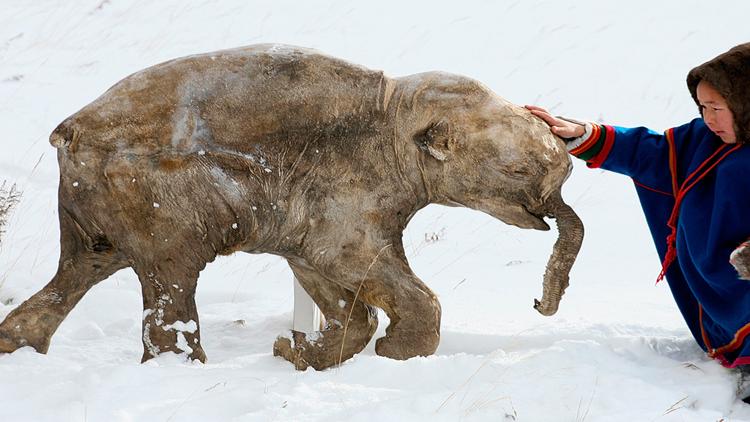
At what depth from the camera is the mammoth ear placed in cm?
384

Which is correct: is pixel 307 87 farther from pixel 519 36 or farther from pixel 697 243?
pixel 519 36

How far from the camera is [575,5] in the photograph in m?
10.6

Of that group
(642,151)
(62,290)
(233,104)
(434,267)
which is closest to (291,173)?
(233,104)

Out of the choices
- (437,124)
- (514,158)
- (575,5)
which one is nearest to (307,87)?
(437,124)

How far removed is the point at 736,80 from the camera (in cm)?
370

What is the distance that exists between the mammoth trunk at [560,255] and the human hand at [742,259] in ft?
2.08

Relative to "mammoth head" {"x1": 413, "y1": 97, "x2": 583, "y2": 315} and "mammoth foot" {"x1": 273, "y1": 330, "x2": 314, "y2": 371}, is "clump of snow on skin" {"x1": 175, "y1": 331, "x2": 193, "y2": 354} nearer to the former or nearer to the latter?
"mammoth foot" {"x1": 273, "y1": 330, "x2": 314, "y2": 371}

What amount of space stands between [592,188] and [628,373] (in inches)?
178

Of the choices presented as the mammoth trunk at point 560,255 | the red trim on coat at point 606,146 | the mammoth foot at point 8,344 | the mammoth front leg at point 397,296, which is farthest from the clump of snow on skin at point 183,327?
the red trim on coat at point 606,146

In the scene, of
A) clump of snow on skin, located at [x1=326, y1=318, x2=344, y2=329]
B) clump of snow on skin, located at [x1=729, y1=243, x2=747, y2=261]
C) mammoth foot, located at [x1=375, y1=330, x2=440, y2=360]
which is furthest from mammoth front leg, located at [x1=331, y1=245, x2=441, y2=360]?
clump of snow on skin, located at [x1=729, y1=243, x2=747, y2=261]

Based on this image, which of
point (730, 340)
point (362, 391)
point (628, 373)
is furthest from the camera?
point (730, 340)

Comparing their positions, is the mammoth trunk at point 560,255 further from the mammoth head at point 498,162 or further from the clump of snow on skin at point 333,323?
the clump of snow on skin at point 333,323

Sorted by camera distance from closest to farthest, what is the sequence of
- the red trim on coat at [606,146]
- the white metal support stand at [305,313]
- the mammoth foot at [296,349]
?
the mammoth foot at [296,349] < the red trim on coat at [606,146] < the white metal support stand at [305,313]

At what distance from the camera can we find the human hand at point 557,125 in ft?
13.2
